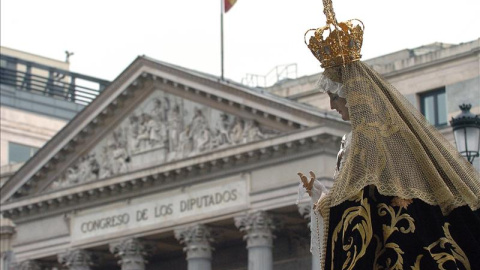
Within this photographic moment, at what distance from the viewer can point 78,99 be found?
84312 millimetres

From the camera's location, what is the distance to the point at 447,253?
7.48m

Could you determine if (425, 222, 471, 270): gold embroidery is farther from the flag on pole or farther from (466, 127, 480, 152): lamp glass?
the flag on pole

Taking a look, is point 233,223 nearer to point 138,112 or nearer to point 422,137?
point 138,112

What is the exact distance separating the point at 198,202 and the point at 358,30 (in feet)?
141

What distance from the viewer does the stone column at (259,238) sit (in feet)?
159

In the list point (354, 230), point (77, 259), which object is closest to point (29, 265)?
point (77, 259)

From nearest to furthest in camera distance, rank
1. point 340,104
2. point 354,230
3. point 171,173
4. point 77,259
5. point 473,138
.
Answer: point 354,230, point 340,104, point 473,138, point 171,173, point 77,259

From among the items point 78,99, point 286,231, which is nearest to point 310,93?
point 286,231

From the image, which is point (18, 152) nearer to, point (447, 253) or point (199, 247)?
point (199, 247)

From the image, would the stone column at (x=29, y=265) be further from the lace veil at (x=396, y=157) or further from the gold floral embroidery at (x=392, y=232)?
the gold floral embroidery at (x=392, y=232)

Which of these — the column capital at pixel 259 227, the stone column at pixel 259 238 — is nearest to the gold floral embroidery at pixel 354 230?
the stone column at pixel 259 238

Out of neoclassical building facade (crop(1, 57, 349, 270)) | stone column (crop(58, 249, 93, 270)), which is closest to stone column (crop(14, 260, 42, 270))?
neoclassical building facade (crop(1, 57, 349, 270))

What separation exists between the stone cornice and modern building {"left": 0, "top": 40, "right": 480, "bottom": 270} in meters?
0.05

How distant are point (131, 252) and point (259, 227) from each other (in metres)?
6.33
